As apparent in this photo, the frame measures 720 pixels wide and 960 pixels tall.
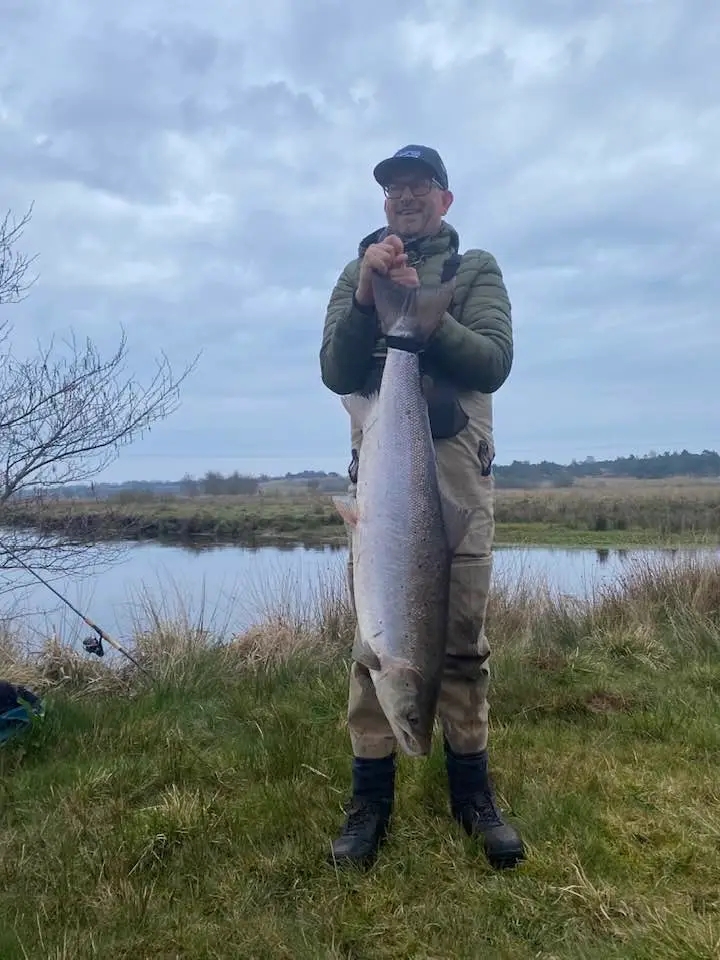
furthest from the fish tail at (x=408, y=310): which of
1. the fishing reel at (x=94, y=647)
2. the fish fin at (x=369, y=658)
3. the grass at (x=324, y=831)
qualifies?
the fishing reel at (x=94, y=647)

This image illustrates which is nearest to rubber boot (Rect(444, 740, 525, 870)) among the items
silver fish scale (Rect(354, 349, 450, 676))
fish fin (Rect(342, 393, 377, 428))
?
silver fish scale (Rect(354, 349, 450, 676))

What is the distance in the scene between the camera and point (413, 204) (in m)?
3.30

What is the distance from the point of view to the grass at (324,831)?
106 inches

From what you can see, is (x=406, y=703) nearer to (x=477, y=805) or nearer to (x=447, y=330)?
(x=477, y=805)

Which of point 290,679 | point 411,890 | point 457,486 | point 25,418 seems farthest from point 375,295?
point 25,418

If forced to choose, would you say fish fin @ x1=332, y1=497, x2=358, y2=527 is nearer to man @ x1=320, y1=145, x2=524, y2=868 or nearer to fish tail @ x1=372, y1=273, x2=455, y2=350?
man @ x1=320, y1=145, x2=524, y2=868

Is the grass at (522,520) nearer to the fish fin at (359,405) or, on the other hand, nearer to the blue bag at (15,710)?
the blue bag at (15,710)

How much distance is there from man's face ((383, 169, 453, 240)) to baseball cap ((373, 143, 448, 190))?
0.02 m

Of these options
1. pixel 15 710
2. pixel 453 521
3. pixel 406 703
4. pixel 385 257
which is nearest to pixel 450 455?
pixel 453 521

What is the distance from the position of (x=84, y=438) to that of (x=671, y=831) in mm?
7375

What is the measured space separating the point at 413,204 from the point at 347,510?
1.29 meters

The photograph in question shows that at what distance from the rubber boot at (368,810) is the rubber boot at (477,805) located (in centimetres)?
26

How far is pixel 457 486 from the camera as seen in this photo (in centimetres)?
337

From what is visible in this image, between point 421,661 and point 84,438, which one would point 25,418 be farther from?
point 421,661
